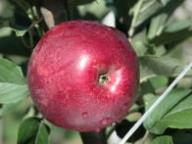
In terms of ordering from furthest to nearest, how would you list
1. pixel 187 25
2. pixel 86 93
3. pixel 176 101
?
1. pixel 187 25
2. pixel 176 101
3. pixel 86 93

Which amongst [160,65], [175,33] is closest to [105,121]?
[160,65]

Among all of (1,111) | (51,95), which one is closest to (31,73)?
(51,95)

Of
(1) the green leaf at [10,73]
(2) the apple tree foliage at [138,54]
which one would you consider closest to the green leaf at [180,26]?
(2) the apple tree foliage at [138,54]

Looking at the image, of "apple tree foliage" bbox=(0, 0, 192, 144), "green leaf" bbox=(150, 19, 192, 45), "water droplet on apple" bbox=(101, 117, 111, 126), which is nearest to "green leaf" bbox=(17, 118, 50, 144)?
"apple tree foliage" bbox=(0, 0, 192, 144)

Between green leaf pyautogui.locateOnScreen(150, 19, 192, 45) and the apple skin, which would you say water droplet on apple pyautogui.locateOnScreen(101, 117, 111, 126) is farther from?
green leaf pyautogui.locateOnScreen(150, 19, 192, 45)

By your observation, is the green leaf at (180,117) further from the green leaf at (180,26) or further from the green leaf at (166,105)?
the green leaf at (180,26)

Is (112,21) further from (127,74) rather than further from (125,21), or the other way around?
(127,74)
